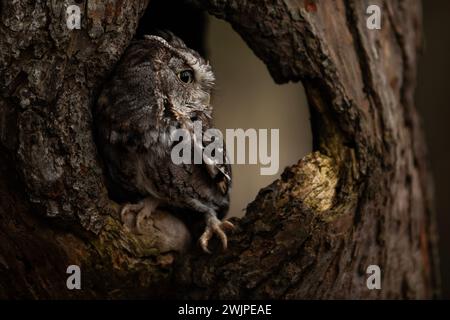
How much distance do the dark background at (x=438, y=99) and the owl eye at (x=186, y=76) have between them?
210 cm

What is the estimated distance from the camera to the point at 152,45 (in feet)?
5.93

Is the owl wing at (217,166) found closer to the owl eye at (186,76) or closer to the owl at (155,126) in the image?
the owl at (155,126)

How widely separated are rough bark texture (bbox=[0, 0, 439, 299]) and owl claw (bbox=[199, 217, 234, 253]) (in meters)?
0.03

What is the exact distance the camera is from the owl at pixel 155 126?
1788 mm

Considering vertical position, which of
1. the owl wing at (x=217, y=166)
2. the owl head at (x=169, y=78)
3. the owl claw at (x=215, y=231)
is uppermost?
the owl head at (x=169, y=78)

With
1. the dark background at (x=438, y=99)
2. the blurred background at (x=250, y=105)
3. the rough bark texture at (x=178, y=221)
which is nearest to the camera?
the rough bark texture at (x=178, y=221)

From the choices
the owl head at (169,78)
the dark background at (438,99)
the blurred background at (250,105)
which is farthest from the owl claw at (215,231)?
the dark background at (438,99)

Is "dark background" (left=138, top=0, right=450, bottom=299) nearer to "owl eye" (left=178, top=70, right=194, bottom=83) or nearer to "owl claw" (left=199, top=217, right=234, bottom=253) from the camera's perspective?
"owl eye" (left=178, top=70, right=194, bottom=83)

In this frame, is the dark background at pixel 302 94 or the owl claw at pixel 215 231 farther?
the dark background at pixel 302 94

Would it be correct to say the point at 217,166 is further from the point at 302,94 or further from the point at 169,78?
the point at 302,94

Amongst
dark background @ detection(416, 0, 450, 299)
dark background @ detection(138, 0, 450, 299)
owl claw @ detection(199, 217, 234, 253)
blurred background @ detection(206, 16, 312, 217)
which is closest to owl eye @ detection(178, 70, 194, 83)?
owl claw @ detection(199, 217, 234, 253)

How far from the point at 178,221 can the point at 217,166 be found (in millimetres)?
263

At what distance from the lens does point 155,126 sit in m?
1.82

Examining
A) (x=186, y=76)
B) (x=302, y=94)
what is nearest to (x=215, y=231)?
(x=186, y=76)
